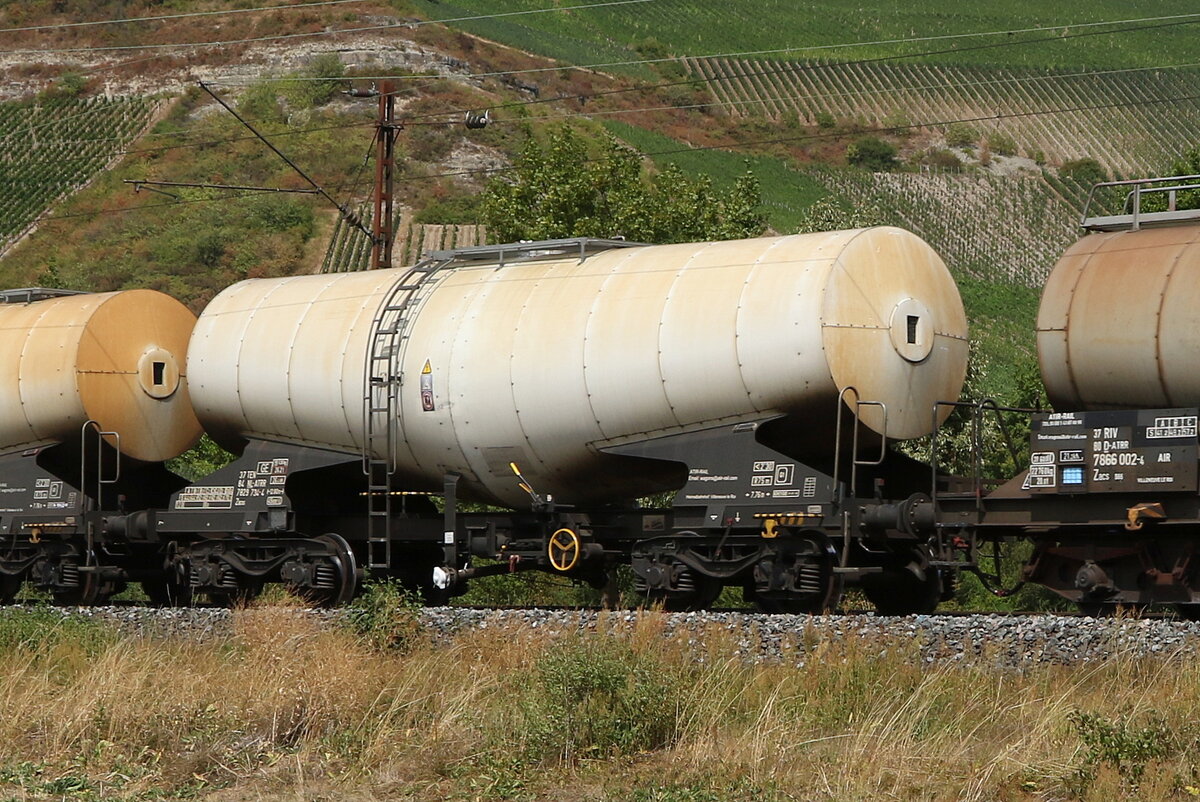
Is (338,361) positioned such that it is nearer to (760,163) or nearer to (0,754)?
(0,754)

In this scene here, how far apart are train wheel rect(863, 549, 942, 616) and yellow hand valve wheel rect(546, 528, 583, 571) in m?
3.03

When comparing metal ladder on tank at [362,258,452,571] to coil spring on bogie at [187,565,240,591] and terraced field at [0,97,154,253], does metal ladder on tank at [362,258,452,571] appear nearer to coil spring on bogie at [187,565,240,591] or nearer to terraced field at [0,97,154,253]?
coil spring on bogie at [187,565,240,591]

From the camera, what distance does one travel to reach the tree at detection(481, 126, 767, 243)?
2964cm

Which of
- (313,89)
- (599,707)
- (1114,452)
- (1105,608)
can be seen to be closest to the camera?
(599,707)

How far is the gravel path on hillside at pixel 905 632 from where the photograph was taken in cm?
1134

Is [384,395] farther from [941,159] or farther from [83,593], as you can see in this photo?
[941,159]

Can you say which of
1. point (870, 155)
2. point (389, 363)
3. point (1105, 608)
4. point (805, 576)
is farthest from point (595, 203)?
point (870, 155)

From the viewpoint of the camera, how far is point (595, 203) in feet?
102

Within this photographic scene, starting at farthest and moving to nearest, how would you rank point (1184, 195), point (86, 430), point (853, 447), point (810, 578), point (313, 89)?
point (313, 89) → point (1184, 195) → point (86, 430) → point (853, 447) → point (810, 578)

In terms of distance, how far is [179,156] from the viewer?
287 ft

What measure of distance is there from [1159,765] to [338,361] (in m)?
11.1

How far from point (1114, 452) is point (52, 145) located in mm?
91711

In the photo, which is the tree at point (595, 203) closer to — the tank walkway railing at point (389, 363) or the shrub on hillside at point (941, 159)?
the tank walkway railing at point (389, 363)

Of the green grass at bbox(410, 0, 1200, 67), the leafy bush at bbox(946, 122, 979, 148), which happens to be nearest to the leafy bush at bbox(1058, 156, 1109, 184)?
the leafy bush at bbox(946, 122, 979, 148)
